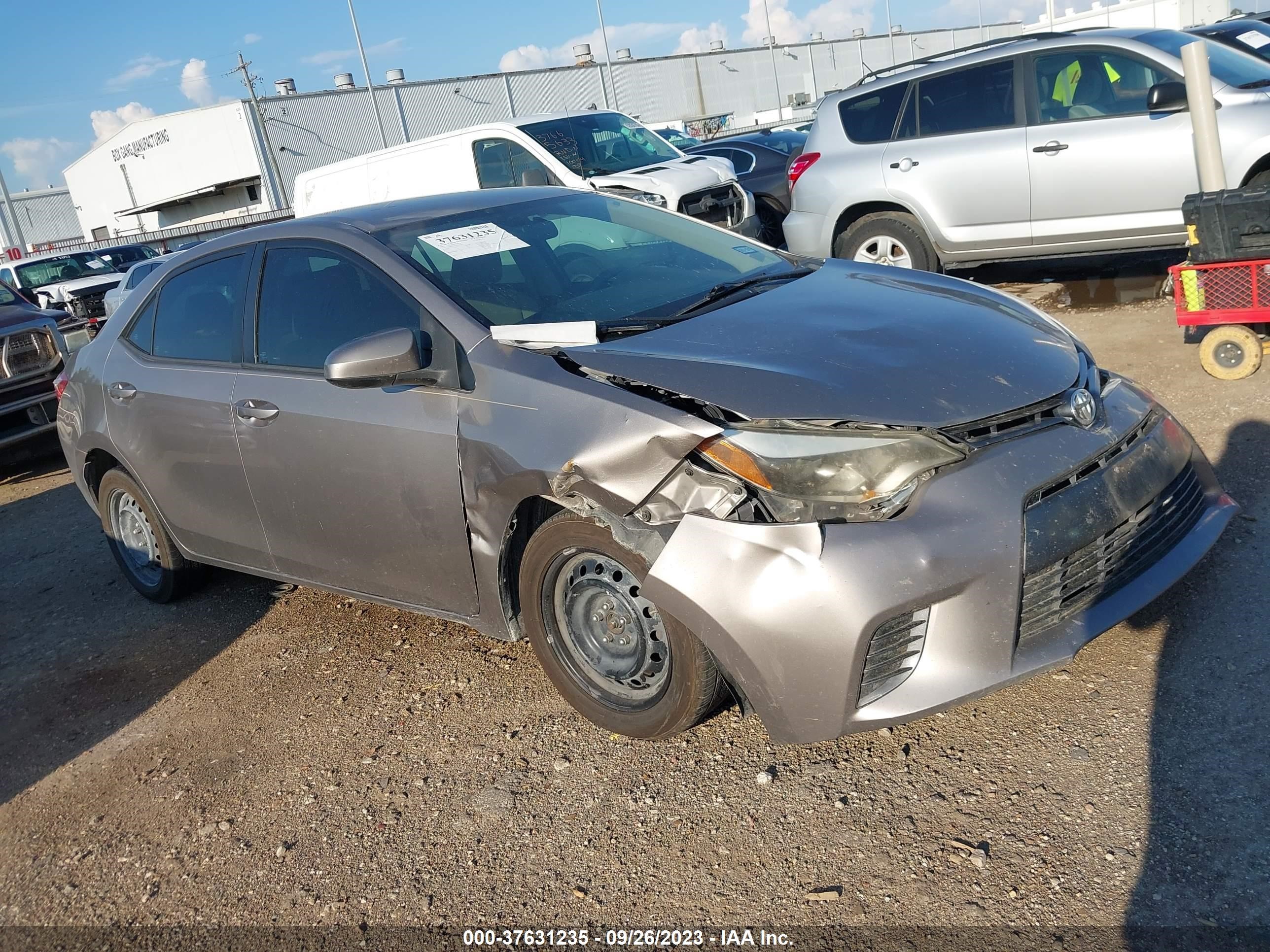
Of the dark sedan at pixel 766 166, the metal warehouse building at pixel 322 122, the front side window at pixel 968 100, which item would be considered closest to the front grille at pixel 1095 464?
the front side window at pixel 968 100

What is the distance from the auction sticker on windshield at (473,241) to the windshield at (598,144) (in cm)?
767

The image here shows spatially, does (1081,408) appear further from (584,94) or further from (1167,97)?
(584,94)

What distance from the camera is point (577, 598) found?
319 cm

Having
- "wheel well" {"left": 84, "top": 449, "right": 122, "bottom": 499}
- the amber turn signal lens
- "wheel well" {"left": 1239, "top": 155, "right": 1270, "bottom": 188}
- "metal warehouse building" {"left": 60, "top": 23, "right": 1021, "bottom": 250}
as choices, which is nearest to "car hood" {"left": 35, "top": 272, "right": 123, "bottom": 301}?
"wheel well" {"left": 84, "top": 449, "right": 122, "bottom": 499}

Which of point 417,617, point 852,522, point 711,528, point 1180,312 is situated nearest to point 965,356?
point 852,522

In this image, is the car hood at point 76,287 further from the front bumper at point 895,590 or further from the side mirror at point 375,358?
the front bumper at point 895,590

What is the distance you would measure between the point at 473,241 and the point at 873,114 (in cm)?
557

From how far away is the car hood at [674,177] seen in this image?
10461mm

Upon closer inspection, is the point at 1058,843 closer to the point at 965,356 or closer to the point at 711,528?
the point at 711,528

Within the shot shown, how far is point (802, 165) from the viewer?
342 inches

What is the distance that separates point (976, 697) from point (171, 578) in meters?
3.91

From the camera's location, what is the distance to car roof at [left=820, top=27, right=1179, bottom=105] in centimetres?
723

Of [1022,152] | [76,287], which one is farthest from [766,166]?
[76,287]

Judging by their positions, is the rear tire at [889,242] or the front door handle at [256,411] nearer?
the front door handle at [256,411]
